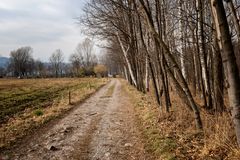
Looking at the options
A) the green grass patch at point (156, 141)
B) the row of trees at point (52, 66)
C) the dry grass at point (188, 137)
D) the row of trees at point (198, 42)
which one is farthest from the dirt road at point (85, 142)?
the row of trees at point (52, 66)

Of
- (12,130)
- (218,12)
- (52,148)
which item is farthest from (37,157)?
(218,12)

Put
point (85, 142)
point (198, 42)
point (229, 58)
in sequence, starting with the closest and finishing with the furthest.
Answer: point (229, 58) → point (85, 142) → point (198, 42)

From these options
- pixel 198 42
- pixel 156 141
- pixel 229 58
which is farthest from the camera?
pixel 198 42

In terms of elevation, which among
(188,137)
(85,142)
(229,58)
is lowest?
(85,142)

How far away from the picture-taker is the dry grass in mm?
6578

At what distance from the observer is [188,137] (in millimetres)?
8430

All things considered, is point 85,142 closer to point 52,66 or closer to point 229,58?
point 229,58

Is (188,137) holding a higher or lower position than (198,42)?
lower

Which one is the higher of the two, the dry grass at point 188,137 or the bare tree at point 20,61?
the bare tree at point 20,61

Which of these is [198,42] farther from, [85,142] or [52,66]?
[52,66]

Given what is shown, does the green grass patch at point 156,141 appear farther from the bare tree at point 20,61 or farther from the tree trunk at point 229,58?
the bare tree at point 20,61

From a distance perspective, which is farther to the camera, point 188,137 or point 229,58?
point 188,137

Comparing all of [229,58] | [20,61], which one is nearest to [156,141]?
[229,58]

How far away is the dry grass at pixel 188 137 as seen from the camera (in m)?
6.58
